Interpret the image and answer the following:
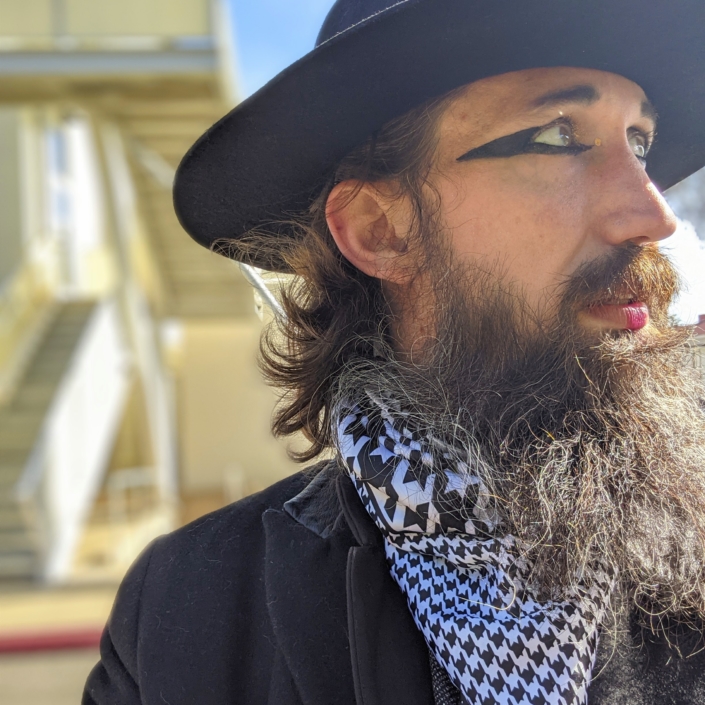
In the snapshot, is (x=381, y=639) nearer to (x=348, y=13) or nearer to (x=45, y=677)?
(x=348, y=13)

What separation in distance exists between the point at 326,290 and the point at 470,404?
0.56 m

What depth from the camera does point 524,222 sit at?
1.48 m

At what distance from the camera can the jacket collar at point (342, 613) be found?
127 cm

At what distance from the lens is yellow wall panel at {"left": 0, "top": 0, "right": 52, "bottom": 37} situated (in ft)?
24.1

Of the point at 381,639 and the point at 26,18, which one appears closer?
the point at 381,639

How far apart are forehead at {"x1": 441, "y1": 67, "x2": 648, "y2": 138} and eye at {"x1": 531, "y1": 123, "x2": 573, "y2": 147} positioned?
0.04 metres

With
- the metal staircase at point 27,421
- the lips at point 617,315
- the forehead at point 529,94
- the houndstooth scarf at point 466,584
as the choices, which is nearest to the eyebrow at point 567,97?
the forehead at point 529,94

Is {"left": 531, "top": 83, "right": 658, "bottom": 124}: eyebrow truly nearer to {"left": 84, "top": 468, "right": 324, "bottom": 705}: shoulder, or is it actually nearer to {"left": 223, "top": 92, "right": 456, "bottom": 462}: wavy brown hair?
{"left": 223, "top": 92, "right": 456, "bottom": 462}: wavy brown hair

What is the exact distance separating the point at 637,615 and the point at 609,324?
1.78ft

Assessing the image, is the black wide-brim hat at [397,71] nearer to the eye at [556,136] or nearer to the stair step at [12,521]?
the eye at [556,136]

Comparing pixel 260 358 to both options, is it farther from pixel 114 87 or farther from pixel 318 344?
pixel 114 87

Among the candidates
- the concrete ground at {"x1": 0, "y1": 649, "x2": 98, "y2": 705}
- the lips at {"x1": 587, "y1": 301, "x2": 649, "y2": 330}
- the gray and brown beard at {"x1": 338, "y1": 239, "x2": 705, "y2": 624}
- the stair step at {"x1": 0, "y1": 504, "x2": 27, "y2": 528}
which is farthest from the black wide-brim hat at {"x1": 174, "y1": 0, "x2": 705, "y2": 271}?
the stair step at {"x1": 0, "y1": 504, "x2": 27, "y2": 528}

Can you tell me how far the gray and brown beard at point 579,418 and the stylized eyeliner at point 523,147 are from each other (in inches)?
9.3

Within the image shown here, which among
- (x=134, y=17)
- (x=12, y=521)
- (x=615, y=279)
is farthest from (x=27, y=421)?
(x=615, y=279)
